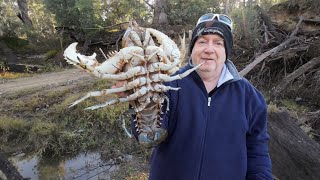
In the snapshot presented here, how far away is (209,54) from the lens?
2.08 meters

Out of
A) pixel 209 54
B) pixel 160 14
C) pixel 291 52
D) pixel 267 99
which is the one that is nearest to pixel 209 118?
pixel 209 54

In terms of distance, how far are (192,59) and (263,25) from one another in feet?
23.4

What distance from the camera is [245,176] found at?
2275 millimetres

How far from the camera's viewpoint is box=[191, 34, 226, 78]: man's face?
2090 mm

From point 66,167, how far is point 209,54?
4.90 m

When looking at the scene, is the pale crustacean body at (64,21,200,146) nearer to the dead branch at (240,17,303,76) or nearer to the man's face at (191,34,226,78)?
the man's face at (191,34,226,78)

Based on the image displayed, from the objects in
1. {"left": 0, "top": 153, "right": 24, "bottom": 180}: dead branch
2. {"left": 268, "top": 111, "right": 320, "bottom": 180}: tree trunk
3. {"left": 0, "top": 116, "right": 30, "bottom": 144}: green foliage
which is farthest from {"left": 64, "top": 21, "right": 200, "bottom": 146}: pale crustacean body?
{"left": 0, "top": 116, "right": 30, "bottom": 144}: green foliage

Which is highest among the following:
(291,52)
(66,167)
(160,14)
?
(160,14)

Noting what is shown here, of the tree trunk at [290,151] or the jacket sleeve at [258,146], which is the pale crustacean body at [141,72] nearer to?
the jacket sleeve at [258,146]

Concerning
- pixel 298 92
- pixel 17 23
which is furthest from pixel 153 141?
pixel 17 23

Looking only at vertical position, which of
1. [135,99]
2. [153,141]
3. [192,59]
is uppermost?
[192,59]

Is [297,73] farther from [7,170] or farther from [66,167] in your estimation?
[7,170]

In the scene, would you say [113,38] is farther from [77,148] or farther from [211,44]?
[211,44]

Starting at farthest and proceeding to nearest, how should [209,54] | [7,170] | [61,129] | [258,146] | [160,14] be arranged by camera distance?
[160,14]
[61,129]
[7,170]
[258,146]
[209,54]
